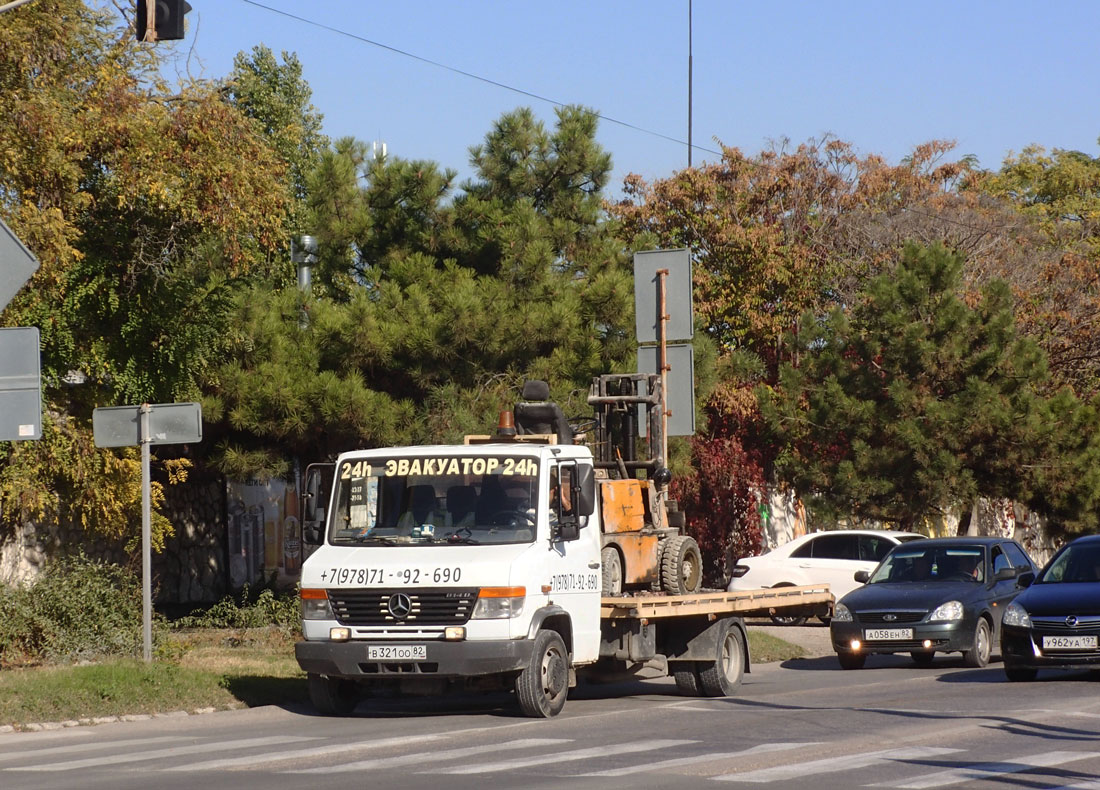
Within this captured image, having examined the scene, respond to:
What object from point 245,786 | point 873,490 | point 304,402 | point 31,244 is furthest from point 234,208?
point 873,490

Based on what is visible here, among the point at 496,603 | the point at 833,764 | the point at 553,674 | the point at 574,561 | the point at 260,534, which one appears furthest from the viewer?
the point at 260,534

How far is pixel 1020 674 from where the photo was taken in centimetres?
1627

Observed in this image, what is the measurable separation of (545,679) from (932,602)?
23.3ft

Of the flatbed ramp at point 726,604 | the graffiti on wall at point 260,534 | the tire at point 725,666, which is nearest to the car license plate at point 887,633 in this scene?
the flatbed ramp at point 726,604

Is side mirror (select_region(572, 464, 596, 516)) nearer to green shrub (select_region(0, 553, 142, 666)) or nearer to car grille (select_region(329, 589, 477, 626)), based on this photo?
car grille (select_region(329, 589, 477, 626))

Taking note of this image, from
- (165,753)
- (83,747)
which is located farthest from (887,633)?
(83,747)

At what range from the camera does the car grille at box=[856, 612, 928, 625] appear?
1825 cm

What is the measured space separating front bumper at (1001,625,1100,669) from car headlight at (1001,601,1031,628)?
45mm

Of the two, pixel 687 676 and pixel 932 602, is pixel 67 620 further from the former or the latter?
pixel 932 602

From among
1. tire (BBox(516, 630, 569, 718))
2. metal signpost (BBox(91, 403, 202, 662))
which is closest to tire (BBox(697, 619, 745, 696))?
tire (BBox(516, 630, 569, 718))

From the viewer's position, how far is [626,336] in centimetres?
→ 2302

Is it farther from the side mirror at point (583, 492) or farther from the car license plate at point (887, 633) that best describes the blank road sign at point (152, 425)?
the car license plate at point (887, 633)

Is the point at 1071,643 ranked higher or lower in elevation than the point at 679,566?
lower

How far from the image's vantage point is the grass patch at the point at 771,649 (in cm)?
2065
